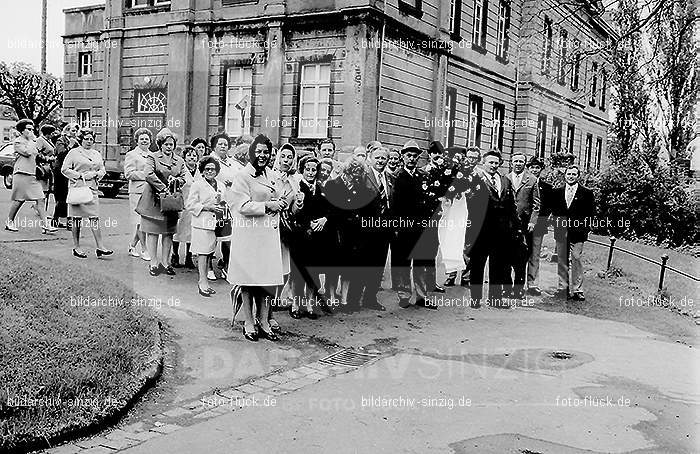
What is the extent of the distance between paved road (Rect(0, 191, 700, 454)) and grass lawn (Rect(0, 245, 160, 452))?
27 centimetres

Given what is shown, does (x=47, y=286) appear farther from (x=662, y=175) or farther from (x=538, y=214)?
(x=662, y=175)

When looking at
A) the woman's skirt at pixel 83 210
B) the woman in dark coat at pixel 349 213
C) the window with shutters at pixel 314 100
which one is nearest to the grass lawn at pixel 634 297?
the woman in dark coat at pixel 349 213

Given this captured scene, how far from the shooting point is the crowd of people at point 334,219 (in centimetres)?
797

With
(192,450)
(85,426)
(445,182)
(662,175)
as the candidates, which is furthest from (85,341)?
(662,175)

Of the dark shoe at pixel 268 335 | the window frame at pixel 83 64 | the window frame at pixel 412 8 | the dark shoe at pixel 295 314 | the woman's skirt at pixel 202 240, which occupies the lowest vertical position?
the dark shoe at pixel 268 335

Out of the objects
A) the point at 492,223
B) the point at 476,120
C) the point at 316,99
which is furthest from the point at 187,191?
the point at 476,120

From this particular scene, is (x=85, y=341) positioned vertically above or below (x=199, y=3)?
below

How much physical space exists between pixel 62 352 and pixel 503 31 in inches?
1018

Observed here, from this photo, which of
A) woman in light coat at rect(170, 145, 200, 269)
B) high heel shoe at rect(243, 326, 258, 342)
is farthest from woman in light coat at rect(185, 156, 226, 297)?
high heel shoe at rect(243, 326, 258, 342)

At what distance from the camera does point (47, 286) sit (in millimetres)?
7961

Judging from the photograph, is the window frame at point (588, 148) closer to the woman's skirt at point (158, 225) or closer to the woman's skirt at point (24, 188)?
the woman's skirt at point (24, 188)

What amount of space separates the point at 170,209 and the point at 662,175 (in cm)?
1520

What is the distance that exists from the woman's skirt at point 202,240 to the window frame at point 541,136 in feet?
81.6

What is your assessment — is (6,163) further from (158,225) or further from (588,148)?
(588,148)
